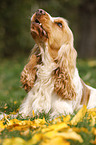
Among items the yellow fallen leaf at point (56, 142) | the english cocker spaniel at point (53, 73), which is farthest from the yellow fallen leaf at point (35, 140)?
the english cocker spaniel at point (53, 73)

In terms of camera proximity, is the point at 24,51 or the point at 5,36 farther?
the point at 24,51

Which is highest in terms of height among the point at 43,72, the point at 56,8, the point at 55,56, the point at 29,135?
the point at 56,8

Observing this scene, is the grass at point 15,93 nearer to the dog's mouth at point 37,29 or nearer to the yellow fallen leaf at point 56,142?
the yellow fallen leaf at point 56,142

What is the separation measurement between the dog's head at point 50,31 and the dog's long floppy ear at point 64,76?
0.32 ft

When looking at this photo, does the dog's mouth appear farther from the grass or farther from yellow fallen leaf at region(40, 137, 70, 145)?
yellow fallen leaf at region(40, 137, 70, 145)

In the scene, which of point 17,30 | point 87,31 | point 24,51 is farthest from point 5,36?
point 87,31

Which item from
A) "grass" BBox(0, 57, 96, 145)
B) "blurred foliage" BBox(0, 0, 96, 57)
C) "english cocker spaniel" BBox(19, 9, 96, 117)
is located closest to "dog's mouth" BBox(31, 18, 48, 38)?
"english cocker spaniel" BBox(19, 9, 96, 117)

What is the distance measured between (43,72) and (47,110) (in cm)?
58

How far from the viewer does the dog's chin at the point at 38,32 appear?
3.55 meters

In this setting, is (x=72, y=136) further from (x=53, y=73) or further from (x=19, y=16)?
(x=19, y=16)

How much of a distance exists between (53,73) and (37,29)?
72 cm

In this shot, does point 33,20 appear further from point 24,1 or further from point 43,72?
point 24,1

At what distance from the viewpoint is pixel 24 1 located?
1483 cm

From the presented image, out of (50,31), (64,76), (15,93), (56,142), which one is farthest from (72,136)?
(15,93)
